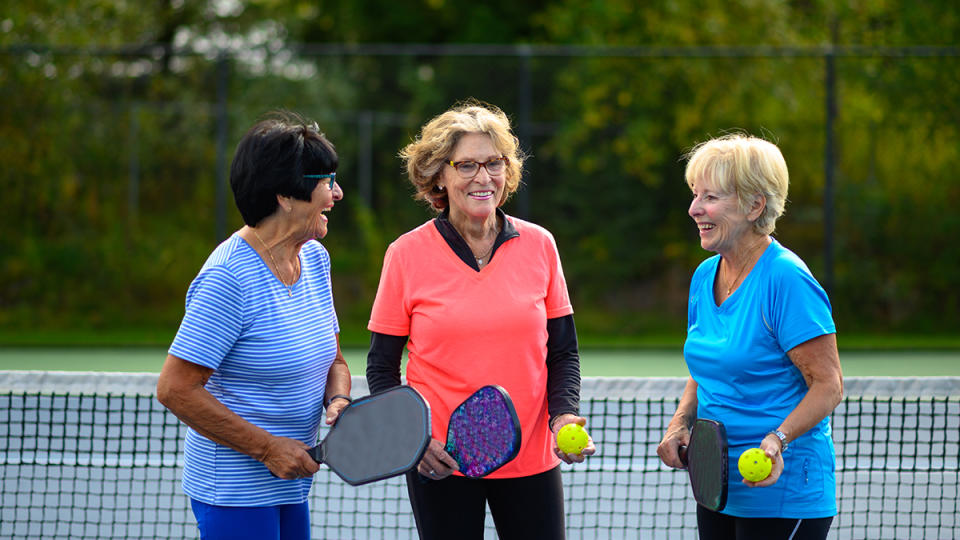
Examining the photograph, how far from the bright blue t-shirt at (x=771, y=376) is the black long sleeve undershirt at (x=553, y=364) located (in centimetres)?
38

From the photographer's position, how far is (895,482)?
17.1 ft

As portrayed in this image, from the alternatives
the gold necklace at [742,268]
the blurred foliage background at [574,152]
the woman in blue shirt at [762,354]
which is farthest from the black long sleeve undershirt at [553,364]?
the blurred foliage background at [574,152]

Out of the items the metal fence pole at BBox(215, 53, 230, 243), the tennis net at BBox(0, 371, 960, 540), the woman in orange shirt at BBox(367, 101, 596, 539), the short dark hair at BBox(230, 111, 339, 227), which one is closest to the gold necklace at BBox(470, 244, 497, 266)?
the woman in orange shirt at BBox(367, 101, 596, 539)

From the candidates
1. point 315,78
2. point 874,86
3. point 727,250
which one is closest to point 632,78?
point 874,86

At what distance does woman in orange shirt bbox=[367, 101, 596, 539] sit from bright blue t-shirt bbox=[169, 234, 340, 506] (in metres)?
0.26

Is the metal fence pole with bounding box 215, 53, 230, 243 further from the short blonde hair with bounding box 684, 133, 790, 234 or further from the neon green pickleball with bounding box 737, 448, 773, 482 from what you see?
the neon green pickleball with bounding box 737, 448, 773, 482

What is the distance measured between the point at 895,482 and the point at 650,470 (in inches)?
53.2

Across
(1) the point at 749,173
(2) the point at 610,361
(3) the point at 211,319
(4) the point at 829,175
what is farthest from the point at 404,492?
(4) the point at 829,175

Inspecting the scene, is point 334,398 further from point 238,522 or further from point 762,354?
point 762,354

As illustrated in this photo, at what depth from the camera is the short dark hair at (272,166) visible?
7.98 feet

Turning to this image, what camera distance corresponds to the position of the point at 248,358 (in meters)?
2.41

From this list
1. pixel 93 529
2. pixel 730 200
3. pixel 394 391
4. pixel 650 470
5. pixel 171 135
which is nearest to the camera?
pixel 394 391

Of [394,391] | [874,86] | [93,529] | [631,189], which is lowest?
[93,529]

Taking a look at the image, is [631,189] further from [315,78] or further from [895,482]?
[895,482]
